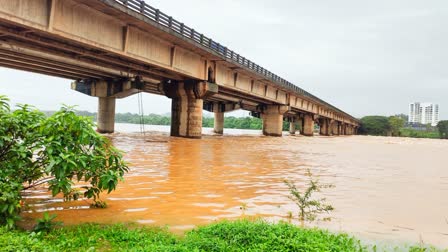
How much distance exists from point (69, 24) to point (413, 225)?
15986 millimetres

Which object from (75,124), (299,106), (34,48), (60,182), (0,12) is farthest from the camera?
(299,106)

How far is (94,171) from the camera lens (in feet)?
18.6

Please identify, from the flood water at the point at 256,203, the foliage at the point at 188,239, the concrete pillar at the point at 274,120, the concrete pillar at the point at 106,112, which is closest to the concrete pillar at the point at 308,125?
the concrete pillar at the point at 274,120

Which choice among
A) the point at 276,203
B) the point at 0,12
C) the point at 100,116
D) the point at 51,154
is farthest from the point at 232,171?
the point at 100,116

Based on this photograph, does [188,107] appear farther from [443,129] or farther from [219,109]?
[443,129]

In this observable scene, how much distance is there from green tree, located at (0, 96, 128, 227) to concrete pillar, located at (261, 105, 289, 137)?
48.4m

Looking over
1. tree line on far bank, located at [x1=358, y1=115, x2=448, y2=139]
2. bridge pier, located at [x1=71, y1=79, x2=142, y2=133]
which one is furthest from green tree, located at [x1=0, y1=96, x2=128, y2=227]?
tree line on far bank, located at [x1=358, y1=115, x2=448, y2=139]

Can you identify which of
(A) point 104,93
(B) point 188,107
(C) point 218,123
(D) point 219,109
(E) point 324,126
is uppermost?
(D) point 219,109

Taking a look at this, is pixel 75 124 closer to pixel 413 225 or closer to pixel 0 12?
pixel 413 225

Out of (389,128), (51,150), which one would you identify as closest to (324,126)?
(389,128)

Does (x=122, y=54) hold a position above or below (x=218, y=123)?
above

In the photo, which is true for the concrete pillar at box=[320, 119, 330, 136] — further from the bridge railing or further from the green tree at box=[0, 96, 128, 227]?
the green tree at box=[0, 96, 128, 227]

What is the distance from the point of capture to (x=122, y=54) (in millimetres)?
19984

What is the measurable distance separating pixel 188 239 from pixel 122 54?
17428 mm
